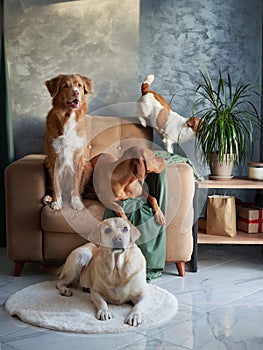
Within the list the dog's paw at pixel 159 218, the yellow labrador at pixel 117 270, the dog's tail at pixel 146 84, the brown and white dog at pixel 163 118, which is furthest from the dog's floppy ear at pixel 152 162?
the dog's tail at pixel 146 84

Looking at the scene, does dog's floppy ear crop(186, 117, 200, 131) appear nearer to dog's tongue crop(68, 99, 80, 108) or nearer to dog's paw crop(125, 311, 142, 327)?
dog's tongue crop(68, 99, 80, 108)

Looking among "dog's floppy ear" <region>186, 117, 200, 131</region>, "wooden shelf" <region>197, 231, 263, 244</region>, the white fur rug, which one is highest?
"dog's floppy ear" <region>186, 117, 200, 131</region>

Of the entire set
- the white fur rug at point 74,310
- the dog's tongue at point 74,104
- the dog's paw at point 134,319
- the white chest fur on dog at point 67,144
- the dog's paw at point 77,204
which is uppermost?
the dog's tongue at point 74,104

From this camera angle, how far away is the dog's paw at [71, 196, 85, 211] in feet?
10.4

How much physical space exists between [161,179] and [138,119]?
0.82 m

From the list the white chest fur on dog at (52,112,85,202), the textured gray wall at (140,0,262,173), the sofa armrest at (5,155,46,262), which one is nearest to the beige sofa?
the sofa armrest at (5,155,46,262)

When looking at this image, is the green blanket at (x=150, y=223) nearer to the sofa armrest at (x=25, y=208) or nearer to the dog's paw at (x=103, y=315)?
the sofa armrest at (x=25, y=208)

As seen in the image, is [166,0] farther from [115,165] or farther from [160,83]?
[115,165]

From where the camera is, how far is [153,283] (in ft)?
10.3

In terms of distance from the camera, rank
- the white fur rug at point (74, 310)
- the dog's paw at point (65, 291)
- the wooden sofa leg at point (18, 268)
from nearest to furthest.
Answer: the white fur rug at point (74, 310) < the dog's paw at point (65, 291) < the wooden sofa leg at point (18, 268)

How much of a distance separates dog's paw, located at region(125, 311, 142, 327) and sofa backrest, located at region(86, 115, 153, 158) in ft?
4.87

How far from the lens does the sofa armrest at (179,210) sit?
320cm

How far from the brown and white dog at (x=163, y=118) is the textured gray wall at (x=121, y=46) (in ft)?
0.77

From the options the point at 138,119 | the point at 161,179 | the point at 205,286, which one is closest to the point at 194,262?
the point at 205,286
